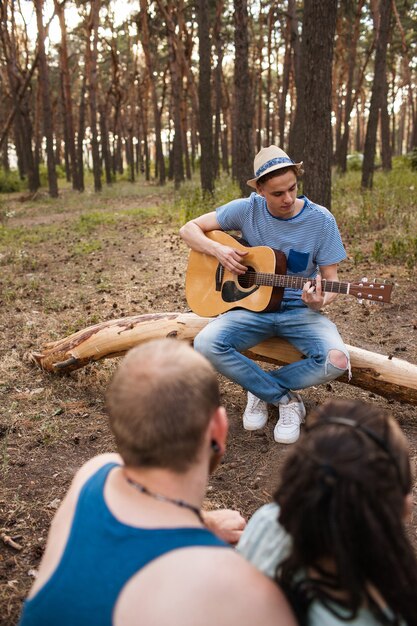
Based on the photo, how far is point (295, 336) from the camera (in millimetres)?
3883

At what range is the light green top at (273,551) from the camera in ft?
4.04

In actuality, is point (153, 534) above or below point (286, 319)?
above

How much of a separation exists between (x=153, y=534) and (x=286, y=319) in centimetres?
272

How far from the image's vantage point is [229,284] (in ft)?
13.7

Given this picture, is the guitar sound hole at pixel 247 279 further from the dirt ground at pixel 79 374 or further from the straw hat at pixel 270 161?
the dirt ground at pixel 79 374

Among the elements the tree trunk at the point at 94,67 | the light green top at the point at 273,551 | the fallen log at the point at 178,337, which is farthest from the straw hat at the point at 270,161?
the tree trunk at the point at 94,67

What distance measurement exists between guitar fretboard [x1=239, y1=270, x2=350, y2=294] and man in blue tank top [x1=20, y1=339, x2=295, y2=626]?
2325 millimetres

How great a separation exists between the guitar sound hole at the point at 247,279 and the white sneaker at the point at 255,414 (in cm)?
77

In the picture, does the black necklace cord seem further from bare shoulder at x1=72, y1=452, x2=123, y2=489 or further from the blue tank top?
bare shoulder at x1=72, y1=452, x2=123, y2=489

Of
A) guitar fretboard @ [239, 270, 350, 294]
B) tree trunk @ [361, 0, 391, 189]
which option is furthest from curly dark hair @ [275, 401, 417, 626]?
tree trunk @ [361, 0, 391, 189]

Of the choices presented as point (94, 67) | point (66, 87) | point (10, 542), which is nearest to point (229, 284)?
point (10, 542)

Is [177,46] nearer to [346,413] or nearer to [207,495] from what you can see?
[207,495]

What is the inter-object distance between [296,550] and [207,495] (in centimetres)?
207

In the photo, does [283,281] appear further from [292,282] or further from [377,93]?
[377,93]
